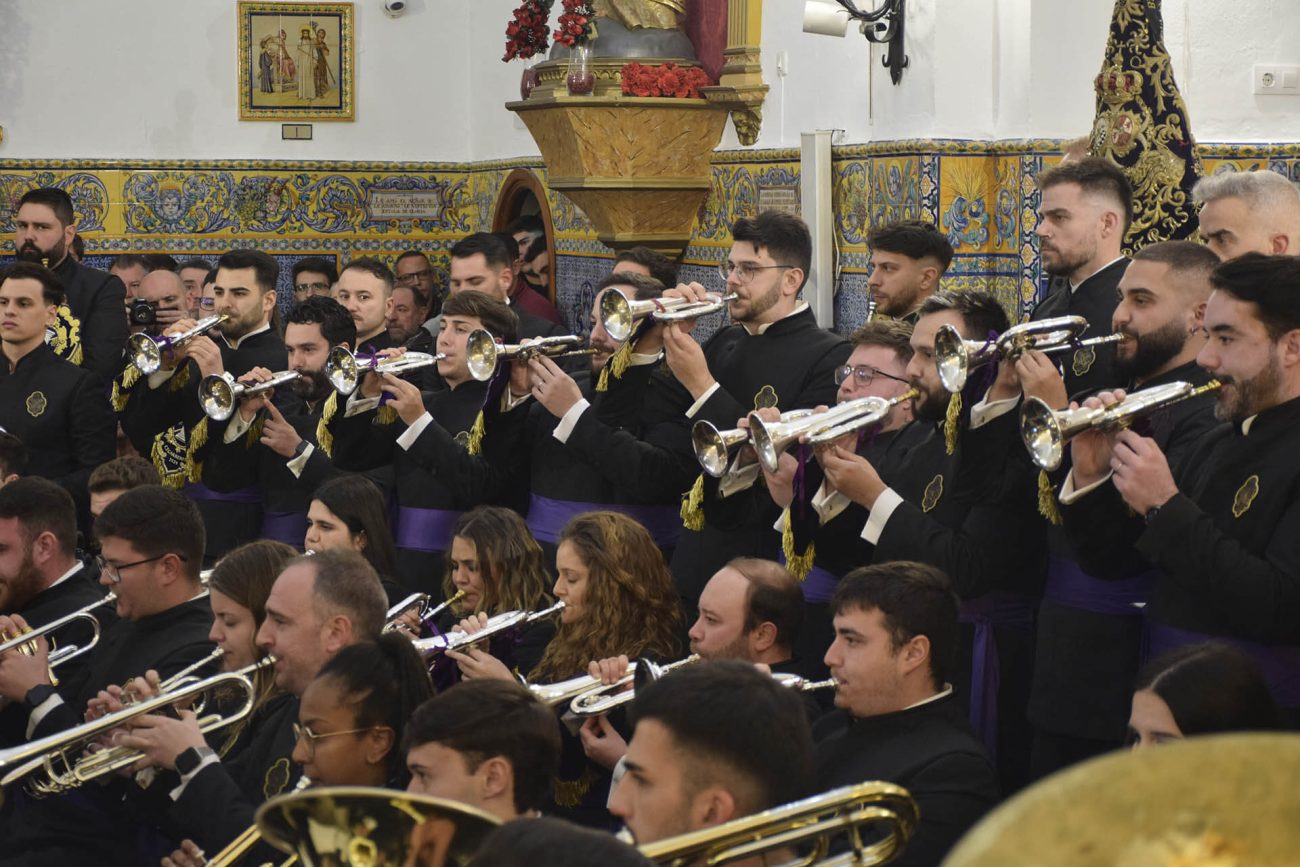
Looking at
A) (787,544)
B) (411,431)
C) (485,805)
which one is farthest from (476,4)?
(485,805)

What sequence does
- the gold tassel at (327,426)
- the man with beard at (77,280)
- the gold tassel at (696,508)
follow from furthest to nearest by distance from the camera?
1. the man with beard at (77,280)
2. the gold tassel at (327,426)
3. the gold tassel at (696,508)

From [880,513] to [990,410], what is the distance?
0.40 m

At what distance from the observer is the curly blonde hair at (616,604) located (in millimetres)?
5051

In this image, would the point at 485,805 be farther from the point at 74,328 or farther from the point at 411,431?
the point at 74,328

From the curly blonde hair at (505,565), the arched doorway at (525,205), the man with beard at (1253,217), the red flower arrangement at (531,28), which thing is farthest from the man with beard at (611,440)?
the arched doorway at (525,205)

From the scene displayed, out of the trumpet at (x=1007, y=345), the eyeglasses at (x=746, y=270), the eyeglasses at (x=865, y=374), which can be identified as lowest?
the eyeglasses at (x=865, y=374)

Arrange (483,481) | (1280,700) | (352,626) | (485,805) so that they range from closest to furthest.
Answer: (485,805) → (1280,700) → (352,626) → (483,481)

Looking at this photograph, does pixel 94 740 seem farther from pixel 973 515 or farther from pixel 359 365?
pixel 359 365

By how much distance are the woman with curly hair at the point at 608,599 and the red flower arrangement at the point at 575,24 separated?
170 inches

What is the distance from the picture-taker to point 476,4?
1293 cm

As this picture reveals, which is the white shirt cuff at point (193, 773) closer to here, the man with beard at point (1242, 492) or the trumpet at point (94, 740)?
the trumpet at point (94, 740)

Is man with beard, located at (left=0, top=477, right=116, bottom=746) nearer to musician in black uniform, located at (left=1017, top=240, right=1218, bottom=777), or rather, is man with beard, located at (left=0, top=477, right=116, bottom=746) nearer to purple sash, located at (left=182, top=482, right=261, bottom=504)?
purple sash, located at (left=182, top=482, right=261, bottom=504)

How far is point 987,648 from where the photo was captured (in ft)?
16.9

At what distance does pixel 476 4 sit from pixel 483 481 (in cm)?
691
